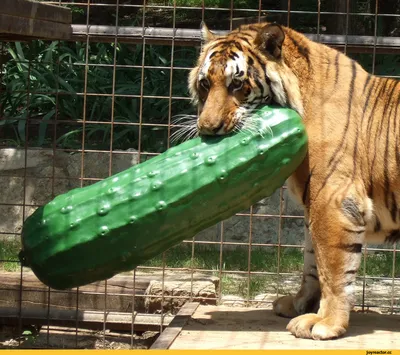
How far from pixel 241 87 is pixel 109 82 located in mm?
4572

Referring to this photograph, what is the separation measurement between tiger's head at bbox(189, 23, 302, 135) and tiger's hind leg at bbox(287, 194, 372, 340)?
0.60 meters

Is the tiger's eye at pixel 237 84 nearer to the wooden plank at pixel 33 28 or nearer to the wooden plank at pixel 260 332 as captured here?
the wooden plank at pixel 33 28

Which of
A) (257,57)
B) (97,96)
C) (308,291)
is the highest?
(257,57)

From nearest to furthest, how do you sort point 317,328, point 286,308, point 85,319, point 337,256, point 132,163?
point 317,328
point 337,256
point 286,308
point 85,319
point 132,163

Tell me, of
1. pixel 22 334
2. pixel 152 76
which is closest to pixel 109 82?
pixel 152 76

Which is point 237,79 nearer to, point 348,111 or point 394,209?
point 348,111

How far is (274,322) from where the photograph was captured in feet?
15.9

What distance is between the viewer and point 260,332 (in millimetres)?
4566

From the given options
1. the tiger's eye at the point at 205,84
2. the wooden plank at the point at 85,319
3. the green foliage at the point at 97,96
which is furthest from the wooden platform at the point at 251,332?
the green foliage at the point at 97,96

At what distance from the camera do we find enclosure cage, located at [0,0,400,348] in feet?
18.1

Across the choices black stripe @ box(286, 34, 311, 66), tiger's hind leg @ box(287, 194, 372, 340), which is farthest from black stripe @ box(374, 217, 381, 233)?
black stripe @ box(286, 34, 311, 66)

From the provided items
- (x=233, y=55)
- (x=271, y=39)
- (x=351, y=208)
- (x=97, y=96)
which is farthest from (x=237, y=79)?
(x=97, y=96)

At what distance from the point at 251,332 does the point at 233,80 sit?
1.29m

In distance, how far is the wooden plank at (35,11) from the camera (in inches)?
175
